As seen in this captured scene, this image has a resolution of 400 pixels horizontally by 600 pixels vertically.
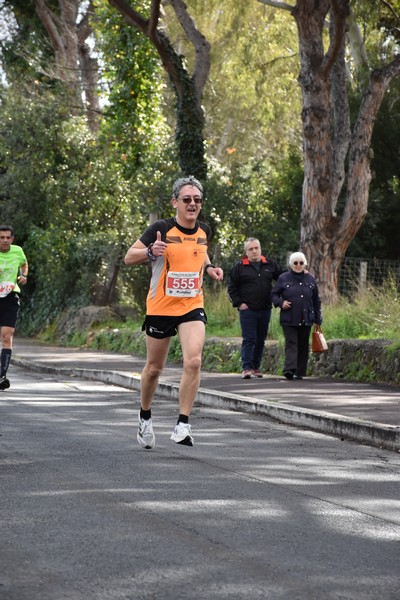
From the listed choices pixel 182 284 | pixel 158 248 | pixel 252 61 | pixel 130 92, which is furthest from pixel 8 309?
pixel 252 61

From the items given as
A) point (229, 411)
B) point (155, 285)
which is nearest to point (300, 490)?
point (155, 285)

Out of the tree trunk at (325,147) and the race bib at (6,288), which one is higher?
the tree trunk at (325,147)

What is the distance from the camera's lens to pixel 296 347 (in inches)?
650

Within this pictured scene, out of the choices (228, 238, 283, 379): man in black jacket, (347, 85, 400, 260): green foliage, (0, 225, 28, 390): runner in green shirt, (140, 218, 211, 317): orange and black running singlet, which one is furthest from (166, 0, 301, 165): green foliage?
(140, 218, 211, 317): orange and black running singlet

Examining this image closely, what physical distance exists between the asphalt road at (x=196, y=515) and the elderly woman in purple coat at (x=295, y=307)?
516cm

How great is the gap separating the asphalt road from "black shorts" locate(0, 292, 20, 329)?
4036mm

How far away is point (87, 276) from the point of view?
1186 inches

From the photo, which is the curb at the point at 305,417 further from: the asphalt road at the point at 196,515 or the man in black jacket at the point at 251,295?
the man in black jacket at the point at 251,295

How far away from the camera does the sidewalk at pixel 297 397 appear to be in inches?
428

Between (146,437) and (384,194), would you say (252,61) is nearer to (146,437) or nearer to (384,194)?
(384,194)

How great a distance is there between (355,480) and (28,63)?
32315 mm

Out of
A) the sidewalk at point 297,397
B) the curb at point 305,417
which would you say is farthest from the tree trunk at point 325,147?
the curb at point 305,417

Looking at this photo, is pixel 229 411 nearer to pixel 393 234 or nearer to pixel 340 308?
pixel 340 308

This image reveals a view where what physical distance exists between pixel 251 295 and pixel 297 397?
3.10 metres
